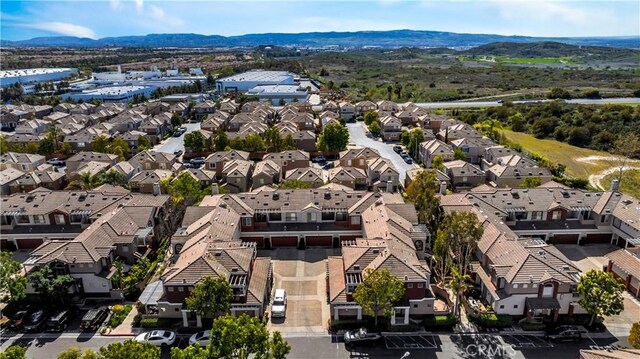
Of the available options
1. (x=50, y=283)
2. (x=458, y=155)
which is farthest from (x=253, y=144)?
(x=50, y=283)

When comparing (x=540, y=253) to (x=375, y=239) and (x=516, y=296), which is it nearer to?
(x=516, y=296)

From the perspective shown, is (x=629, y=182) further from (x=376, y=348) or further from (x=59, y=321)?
(x=59, y=321)

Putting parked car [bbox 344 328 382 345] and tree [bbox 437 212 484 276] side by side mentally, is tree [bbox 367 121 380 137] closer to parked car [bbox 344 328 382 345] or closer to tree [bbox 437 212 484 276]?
tree [bbox 437 212 484 276]

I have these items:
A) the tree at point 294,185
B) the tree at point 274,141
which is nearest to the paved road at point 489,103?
the tree at point 274,141

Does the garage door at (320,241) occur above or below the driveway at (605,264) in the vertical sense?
above

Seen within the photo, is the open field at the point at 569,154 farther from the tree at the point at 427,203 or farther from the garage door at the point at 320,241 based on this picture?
the garage door at the point at 320,241

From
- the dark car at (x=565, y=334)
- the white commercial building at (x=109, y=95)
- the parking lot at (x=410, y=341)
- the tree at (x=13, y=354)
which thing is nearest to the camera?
the tree at (x=13, y=354)

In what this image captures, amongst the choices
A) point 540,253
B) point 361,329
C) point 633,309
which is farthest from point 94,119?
point 633,309
